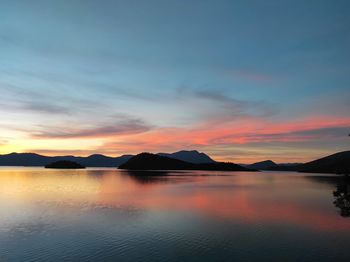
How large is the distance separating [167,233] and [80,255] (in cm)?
1458

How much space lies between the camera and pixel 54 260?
3372 centimetres

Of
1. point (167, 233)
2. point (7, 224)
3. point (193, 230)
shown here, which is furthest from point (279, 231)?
point (7, 224)

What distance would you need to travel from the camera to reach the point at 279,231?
160ft

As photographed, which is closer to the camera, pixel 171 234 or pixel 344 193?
pixel 344 193

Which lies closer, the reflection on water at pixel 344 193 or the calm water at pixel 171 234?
the reflection on water at pixel 344 193

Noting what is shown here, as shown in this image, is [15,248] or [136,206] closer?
[15,248]

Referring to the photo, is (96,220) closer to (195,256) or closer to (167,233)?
(167,233)

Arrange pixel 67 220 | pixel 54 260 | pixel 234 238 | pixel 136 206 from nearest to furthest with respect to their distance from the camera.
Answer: pixel 54 260, pixel 234 238, pixel 67 220, pixel 136 206

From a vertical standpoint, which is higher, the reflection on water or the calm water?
the reflection on water

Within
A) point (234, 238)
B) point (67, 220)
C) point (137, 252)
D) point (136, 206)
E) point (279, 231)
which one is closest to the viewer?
point (137, 252)

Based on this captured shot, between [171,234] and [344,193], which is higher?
[344,193]

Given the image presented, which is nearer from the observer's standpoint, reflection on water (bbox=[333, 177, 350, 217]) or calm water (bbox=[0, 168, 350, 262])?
reflection on water (bbox=[333, 177, 350, 217])

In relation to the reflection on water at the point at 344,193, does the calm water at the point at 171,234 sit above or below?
below

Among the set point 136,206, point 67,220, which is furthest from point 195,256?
point 136,206
